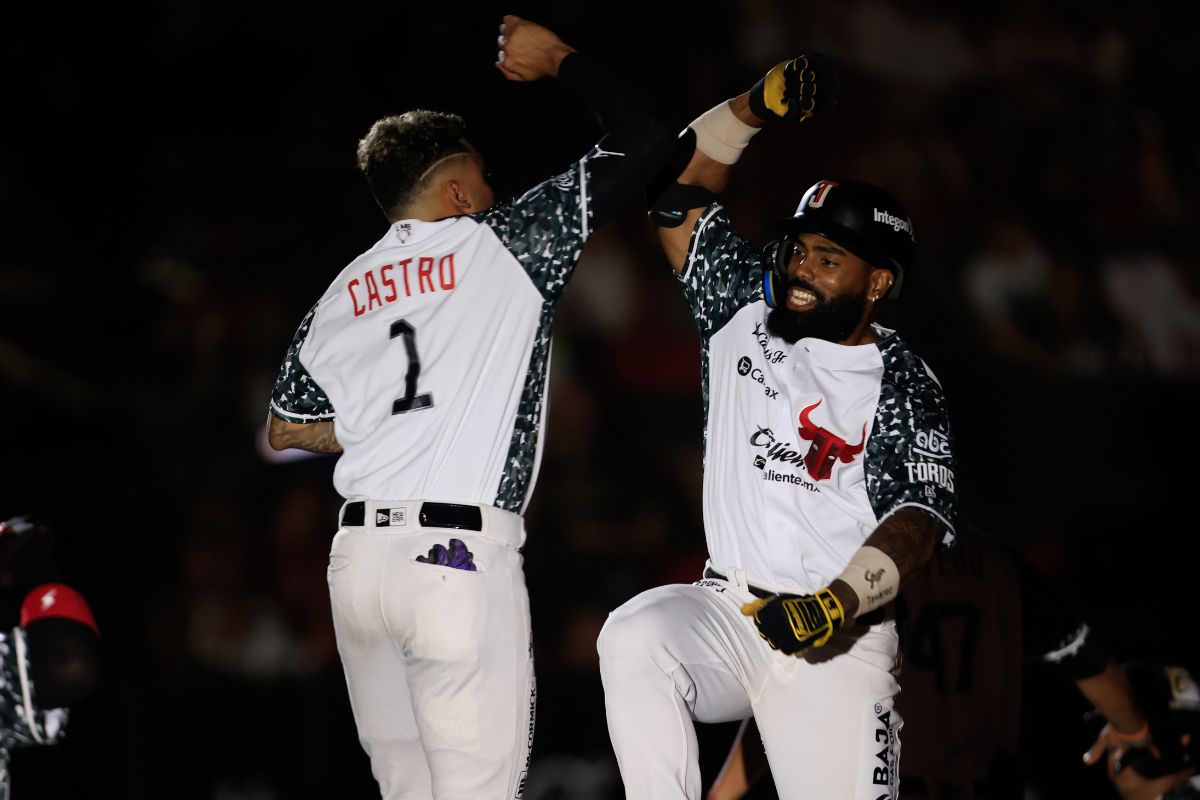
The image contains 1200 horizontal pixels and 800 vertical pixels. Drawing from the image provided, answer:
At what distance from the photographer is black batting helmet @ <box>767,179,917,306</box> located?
3.99 metres

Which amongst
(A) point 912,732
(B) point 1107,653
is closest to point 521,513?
(A) point 912,732

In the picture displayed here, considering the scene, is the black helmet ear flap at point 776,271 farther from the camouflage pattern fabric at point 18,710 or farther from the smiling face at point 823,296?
the camouflage pattern fabric at point 18,710

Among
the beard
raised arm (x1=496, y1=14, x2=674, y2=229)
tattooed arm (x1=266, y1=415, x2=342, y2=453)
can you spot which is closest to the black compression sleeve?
raised arm (x1=496, y1=14, x2=674, y2=229)

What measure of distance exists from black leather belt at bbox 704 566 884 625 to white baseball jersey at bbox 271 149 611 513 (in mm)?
637

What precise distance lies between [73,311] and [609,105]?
588 centimetres

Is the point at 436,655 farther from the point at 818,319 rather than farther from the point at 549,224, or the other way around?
the point at 818,319

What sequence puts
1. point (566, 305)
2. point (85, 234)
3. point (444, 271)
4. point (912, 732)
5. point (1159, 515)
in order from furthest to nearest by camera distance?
point (85, 234), point (566, 305), point (1159, 515), point (912, 732), point (444, 271)

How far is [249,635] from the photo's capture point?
7438 mm

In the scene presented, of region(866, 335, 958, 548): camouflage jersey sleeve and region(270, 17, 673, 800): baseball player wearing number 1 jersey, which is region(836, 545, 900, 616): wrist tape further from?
region(270, 17, 673, 800): baseball player wearing number 1 jersey

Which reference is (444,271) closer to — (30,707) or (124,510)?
(30,707)

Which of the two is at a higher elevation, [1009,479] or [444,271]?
[444,271]

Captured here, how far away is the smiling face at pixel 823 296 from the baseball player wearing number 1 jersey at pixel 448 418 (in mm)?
560

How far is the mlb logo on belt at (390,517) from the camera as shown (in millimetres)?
3600

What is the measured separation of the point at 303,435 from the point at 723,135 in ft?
5.41
